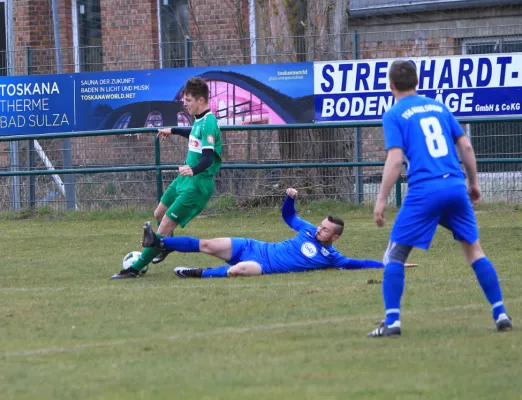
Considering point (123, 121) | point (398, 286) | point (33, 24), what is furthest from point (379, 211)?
point (33, 24)

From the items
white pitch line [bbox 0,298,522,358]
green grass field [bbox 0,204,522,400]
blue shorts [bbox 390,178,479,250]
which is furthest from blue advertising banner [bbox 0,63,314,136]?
blue shorts [bbox 390,178,479,250]

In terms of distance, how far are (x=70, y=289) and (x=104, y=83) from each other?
9.44 meters

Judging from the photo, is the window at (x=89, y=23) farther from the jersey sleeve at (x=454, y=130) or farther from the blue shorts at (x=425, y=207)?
the blue shorts at (x=425, y=207)

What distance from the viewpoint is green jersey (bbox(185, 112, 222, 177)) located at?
1055 centimetres

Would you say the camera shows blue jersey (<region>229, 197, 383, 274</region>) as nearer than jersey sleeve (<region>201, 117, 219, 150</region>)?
Yes

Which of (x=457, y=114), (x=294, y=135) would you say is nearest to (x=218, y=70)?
(x=294, y=135)

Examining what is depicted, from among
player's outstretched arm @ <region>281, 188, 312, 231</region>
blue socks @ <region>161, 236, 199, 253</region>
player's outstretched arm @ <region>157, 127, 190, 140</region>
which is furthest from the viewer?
player's outstretched arm @ <region>157, 127, 190, 140</region>

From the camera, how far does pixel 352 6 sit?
2238cm

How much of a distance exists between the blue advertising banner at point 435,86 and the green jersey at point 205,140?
692 centimetres

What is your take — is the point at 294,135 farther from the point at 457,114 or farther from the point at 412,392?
the point at 412,392

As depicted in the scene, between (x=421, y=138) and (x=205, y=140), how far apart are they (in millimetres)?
3924

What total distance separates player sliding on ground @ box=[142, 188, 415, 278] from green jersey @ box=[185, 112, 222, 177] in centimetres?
87

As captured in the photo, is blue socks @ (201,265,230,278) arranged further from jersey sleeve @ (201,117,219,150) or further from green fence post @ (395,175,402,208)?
green fence post @ (395,175,402,208)

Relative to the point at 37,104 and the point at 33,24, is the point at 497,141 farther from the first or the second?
the point at 33,24
